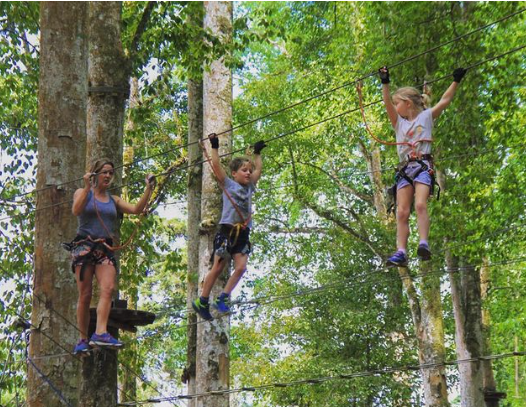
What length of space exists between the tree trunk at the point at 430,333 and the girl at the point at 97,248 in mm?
8525

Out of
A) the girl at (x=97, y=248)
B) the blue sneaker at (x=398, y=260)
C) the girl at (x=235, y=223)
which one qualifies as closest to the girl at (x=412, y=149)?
the blue sneaker at (x=398, y=260)

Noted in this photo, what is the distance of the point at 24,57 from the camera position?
35.2 feet

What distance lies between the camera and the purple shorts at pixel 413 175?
16.2 feet

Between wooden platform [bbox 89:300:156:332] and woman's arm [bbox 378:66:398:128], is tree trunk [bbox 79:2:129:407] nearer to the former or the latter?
wooden platform [bbox 89:300:156:332]

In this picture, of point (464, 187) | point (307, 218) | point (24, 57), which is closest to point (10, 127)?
point (24, 57)

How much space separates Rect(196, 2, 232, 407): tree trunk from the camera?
746cm

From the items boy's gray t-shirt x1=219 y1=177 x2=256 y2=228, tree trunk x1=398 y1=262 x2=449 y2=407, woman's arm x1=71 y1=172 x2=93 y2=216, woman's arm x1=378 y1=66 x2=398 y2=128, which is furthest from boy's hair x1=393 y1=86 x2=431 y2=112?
tree trunk x1=398 y1=262 x2=449 y2=407

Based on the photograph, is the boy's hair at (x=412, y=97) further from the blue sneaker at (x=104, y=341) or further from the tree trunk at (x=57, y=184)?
the blue sneaker at (x=104, y=341)

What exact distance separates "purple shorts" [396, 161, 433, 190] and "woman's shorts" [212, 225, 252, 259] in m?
1.27

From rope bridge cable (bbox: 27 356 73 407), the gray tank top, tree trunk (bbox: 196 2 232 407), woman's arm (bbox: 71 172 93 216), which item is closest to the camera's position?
rope bridge cable (bbox: 27 356 73 407)

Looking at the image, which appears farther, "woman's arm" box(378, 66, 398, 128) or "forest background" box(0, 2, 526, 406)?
"forest background" box(0, 2, 526, 406)

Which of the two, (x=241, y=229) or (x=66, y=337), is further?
(x=241, y=229)

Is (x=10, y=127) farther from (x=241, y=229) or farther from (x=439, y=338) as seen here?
(x=439, y=338)

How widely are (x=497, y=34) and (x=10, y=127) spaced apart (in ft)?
23.0
